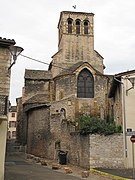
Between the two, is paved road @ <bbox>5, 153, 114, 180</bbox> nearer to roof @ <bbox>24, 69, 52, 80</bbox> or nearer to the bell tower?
Result: roof @ <bbox>24, 69, 52, 80</bbox>

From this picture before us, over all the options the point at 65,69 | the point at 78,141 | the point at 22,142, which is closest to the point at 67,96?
the point at 65,69

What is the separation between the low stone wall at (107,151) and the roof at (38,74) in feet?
55.3

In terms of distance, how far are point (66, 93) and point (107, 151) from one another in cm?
1358

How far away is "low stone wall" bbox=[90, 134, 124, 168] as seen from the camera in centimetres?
1642

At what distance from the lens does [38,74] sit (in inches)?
1304

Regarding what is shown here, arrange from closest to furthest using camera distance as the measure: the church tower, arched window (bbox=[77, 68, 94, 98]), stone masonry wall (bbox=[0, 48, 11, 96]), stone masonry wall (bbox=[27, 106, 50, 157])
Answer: stone masonry wall (bbox=[0, 48, 11, 96])
stone masonry wall (bbox=[27, 106, 50, 157])
arched window (bbox=[77, 68, 94, 98])
the church tower

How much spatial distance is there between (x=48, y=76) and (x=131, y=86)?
16.6 meters

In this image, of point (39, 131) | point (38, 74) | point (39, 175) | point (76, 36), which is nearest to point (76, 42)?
point (76, 36)

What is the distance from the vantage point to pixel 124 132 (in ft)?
55.9

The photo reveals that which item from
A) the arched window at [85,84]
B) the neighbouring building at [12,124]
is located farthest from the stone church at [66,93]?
the neighbouring building at [12,124]

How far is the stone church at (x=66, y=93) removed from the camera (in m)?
24.7

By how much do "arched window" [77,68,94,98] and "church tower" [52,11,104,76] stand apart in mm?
3620

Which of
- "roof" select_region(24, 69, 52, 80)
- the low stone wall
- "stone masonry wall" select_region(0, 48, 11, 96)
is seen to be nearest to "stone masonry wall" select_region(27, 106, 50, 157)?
"roof" select_region(24, 69, 52, 80)

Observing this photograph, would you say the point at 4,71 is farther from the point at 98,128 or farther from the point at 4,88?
the point at 98,128
